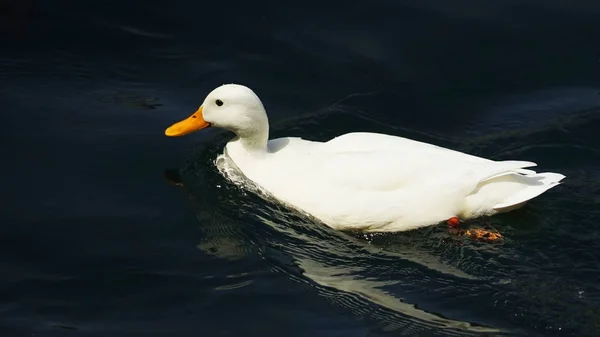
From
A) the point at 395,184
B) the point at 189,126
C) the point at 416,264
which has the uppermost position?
the point at 189,126

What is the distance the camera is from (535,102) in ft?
29.5

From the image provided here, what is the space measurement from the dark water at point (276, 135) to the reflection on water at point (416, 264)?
1 cm

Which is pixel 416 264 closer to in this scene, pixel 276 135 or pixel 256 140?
pixel 256 140

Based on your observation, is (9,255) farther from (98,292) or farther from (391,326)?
(391,326)

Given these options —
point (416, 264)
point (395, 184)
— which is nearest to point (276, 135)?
point (395, 184)

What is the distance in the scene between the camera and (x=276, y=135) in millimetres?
8422

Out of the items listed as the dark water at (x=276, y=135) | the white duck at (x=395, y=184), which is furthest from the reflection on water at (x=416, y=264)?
the white duck at (x=395, y=184)

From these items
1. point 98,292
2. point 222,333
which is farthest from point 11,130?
point 222,333

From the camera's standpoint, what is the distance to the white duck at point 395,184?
Answer: 6.91m

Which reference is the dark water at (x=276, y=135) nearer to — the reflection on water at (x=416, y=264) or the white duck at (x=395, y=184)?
the reflection on water at (x=416, y=264)

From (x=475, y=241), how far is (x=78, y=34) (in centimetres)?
459

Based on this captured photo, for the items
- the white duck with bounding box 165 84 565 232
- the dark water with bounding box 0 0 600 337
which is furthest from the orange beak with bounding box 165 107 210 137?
the white duck with bounding box 165 84 565 232

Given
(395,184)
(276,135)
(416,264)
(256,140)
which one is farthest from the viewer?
(276,135)

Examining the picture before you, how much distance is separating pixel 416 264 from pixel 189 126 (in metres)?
2.21
